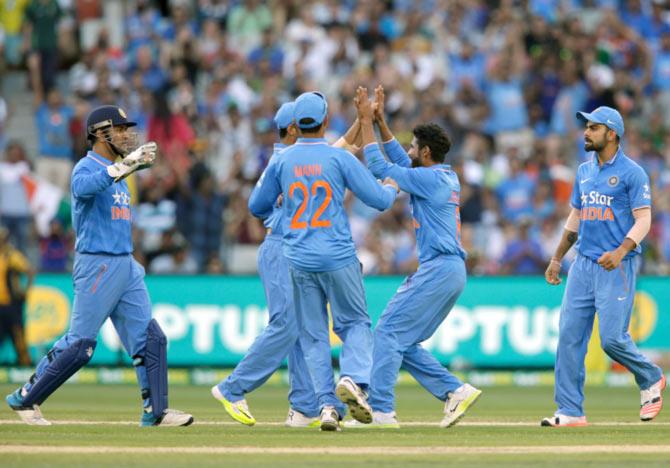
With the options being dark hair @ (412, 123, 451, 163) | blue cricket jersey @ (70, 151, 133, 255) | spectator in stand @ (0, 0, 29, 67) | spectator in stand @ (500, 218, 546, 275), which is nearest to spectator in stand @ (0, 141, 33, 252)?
spectator in stand @ (0, 0, 29, 67)

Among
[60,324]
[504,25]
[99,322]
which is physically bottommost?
[60,324]

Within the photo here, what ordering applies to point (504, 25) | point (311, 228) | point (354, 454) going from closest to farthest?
1. point (354, 454)
2. point (311, 228)
3. point (504, 25)

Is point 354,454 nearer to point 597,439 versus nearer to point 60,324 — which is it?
point 597,439

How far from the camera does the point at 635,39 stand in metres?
27.5

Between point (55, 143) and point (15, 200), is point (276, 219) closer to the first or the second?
point (15, 200)

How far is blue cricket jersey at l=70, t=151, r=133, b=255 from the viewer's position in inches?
493

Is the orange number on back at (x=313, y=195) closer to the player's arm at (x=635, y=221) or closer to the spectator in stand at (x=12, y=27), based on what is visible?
the player's arm at (x=635, y=221)

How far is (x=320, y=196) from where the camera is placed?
39.7ft

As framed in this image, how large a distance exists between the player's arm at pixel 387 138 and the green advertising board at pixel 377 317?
885cm

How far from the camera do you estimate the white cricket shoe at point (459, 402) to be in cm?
1249

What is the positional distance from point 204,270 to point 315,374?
35.8 ft

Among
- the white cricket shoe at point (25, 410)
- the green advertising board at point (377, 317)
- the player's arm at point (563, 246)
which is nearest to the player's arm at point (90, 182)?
the white cricket shoe at point (25, 410)

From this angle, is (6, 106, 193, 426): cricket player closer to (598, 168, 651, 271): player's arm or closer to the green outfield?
the green outfield

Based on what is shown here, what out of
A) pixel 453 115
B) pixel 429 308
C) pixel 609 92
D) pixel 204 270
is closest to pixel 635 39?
pixel 609 92
